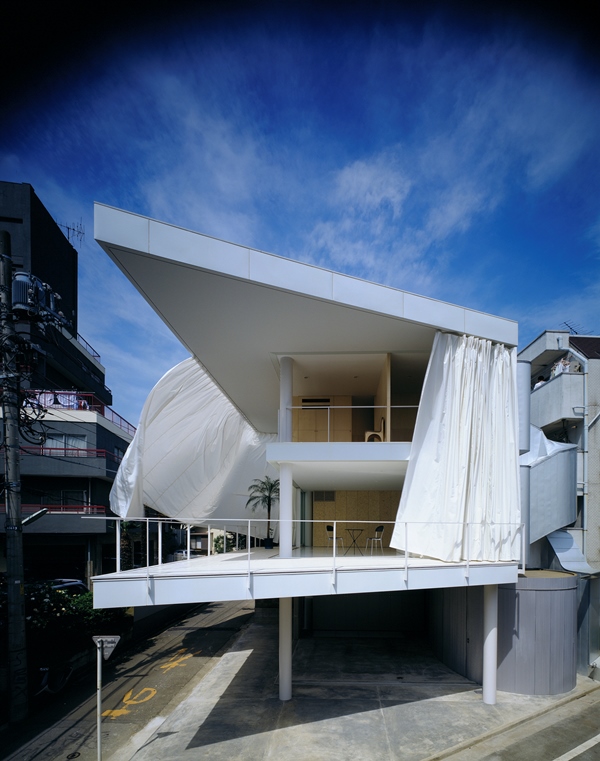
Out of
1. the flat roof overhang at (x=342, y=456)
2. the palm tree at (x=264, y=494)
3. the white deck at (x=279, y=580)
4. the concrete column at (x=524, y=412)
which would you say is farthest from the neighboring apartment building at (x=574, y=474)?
the palm tree at (x=264, y=494)

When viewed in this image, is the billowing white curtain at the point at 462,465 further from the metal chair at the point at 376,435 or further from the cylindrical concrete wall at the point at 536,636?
the metal chair at the point at 376,435

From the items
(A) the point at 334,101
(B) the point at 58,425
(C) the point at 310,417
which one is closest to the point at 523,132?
(A) the point at 334,101

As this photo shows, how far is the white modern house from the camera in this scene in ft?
25.4

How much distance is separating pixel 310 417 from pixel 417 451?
4189 millimetres

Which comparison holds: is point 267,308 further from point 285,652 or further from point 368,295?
point 285,652

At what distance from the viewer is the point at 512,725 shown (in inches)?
347

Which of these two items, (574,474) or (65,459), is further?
(65,459)

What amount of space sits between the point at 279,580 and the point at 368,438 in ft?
17.7

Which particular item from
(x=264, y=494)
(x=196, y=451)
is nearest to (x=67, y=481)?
(x=196, y=451)

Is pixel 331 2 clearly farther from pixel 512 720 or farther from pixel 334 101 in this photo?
pixel 512 720

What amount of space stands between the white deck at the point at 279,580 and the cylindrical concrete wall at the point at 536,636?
158cm

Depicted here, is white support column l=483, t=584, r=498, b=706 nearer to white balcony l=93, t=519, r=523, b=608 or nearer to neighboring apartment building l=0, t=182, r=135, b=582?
white balcony l=93, t=519, r=523, b=608

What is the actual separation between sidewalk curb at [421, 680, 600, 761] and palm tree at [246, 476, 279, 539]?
1340cm

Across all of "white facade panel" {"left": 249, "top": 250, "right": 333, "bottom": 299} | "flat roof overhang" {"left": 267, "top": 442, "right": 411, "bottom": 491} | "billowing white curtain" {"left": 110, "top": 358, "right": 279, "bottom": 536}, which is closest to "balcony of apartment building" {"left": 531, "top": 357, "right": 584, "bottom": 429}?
"flat roof overhang" {"left": 267, "top": 442, "right": 411, "bottom": 491}
